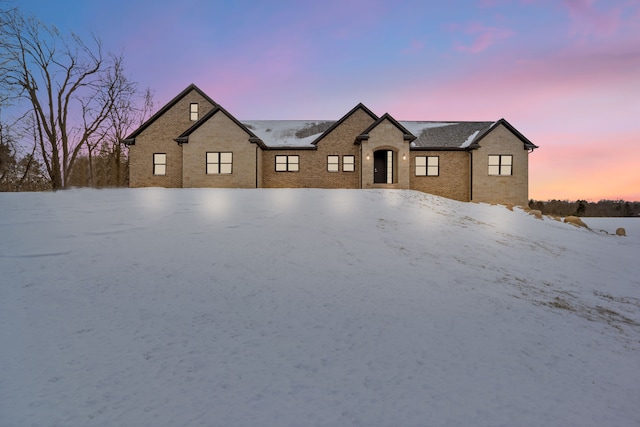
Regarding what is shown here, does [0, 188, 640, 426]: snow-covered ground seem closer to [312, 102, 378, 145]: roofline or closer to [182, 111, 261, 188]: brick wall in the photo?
[182, 111, 261, 188]: brick wall

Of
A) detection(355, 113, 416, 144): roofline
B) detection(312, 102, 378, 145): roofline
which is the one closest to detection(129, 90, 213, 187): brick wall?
detection(312, 102, 378, 145): roofline

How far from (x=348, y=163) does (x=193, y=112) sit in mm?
11851

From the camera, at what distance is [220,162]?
23.8m

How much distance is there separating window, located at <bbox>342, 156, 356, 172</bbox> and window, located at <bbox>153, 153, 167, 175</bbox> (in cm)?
1282

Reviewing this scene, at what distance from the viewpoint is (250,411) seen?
359cm

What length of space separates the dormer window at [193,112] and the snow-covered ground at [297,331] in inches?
673

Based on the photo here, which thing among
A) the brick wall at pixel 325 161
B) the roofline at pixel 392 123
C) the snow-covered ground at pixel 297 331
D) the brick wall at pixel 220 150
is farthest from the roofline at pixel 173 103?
the snow-covered ground at pixel 297 331

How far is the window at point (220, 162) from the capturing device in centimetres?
2383

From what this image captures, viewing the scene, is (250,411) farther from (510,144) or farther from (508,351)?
(510,144)

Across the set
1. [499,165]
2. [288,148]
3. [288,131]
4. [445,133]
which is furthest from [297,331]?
[445,133]

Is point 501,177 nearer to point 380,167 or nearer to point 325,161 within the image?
point 380,167

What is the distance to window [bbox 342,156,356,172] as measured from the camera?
26125 mm

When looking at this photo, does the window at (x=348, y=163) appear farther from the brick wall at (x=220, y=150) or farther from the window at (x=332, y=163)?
the brick wall at (x=220, y=150)

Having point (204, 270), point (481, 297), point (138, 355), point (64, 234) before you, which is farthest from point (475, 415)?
point (64, 234)
